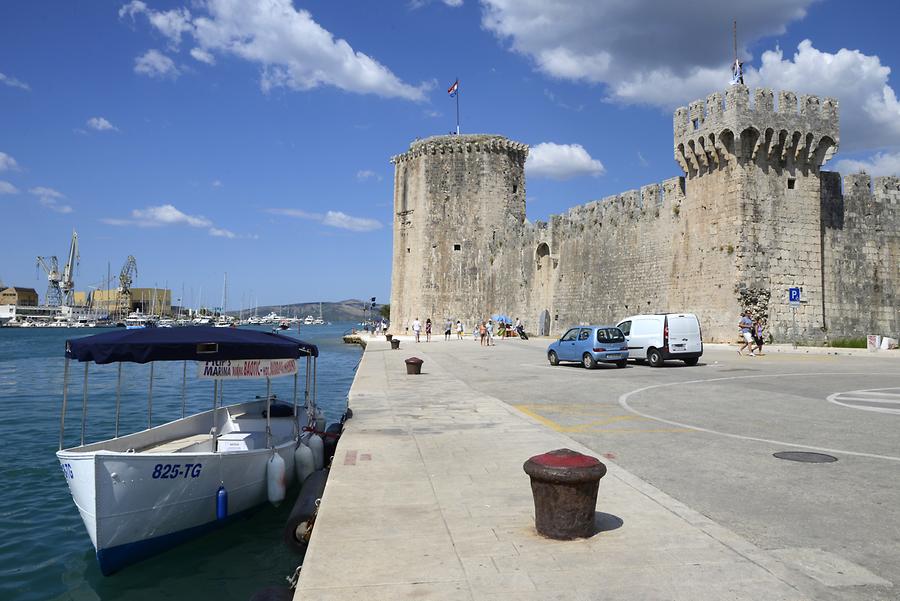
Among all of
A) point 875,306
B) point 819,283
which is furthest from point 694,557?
point 875,306

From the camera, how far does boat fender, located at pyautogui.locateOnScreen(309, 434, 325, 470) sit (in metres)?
10.8

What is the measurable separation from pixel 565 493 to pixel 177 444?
8.00 meters

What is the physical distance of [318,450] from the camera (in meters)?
10.9

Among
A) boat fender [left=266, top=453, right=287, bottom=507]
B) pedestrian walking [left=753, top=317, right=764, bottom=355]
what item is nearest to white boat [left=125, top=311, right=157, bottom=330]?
pedestrian walking [left=753, top=317, right=764, bottom=355]

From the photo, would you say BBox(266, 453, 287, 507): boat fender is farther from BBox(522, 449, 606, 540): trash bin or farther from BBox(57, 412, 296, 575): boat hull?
BBox(522, 449, 606, 540): trash bin

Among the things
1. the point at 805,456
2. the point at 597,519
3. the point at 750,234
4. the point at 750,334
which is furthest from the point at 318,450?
the point at 750,234

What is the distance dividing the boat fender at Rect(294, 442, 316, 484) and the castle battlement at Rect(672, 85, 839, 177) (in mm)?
24676

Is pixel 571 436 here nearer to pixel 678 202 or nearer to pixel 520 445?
pixel 520 445

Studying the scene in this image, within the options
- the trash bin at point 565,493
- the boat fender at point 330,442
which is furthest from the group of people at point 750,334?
the trash bin at point 565,493

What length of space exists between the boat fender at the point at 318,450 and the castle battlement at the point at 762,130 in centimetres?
2420

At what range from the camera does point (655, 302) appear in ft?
111

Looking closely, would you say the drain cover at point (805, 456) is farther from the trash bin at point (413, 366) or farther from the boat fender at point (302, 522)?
the trash bin at point (413, 366)

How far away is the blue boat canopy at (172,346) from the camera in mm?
8570

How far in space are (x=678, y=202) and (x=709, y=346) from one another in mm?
7592
